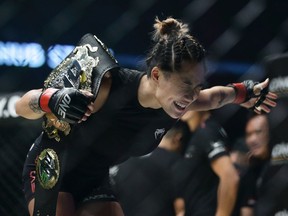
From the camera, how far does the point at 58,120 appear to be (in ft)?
6.15

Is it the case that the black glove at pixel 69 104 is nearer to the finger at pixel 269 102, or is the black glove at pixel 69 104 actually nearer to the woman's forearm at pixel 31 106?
the woman's forearm at pixel 31 106

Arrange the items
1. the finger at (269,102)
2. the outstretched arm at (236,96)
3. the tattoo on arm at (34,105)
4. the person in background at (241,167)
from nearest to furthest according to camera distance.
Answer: the tattoo on arm at (34,105) → the outstretched arm at (236,96) → the finger at (269,102) → the person in background at (241,167)

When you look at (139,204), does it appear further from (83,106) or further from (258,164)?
(83,106)

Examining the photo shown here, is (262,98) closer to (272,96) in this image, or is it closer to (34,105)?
(272,96)

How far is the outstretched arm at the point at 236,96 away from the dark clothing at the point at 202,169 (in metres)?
0.67

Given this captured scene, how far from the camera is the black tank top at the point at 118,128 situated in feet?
6.47

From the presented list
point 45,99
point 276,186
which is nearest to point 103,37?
point 276,186

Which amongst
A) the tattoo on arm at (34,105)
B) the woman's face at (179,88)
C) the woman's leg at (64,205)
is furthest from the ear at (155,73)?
the woman's leg at (64,205)

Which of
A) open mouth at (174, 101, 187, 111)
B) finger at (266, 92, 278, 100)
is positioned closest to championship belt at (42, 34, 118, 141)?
open mouth at (174, 101, 187, 111)

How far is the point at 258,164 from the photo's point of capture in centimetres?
325

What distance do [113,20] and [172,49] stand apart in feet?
6.46

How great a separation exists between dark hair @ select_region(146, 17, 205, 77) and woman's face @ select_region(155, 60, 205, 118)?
2 centimetres

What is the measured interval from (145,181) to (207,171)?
0.92 feet

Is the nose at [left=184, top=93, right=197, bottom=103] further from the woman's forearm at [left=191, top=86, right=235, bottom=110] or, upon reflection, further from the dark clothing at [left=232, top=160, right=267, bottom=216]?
the dark clothing at [left=232, top=160, right=267, bottom=216]
